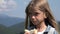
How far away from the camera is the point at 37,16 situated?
142 centimetres

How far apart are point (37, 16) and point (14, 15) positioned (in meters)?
0.25

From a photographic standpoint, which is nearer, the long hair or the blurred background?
the long hair

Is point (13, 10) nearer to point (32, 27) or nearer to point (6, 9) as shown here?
point (6, 9)

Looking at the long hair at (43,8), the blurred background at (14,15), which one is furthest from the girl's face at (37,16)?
the blurred background at (14,15)

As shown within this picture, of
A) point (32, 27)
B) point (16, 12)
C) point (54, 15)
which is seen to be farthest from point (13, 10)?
point (54, 15)

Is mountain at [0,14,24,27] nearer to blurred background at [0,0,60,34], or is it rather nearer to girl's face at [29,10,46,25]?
blurred background at [0,0,60,34]

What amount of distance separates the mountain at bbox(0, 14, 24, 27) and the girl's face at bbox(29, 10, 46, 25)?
5.9 inches

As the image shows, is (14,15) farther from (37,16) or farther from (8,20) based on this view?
(37,16)

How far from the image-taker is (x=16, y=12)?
1.54 meters

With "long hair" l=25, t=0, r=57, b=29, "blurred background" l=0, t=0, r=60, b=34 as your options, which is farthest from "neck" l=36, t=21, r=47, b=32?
"blurred background" l=0, t=0, r=60, b=34

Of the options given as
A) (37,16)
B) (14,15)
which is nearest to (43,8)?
(37,16)

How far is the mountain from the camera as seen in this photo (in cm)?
153

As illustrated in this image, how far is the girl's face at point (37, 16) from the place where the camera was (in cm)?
141

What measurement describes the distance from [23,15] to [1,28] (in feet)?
0.85
